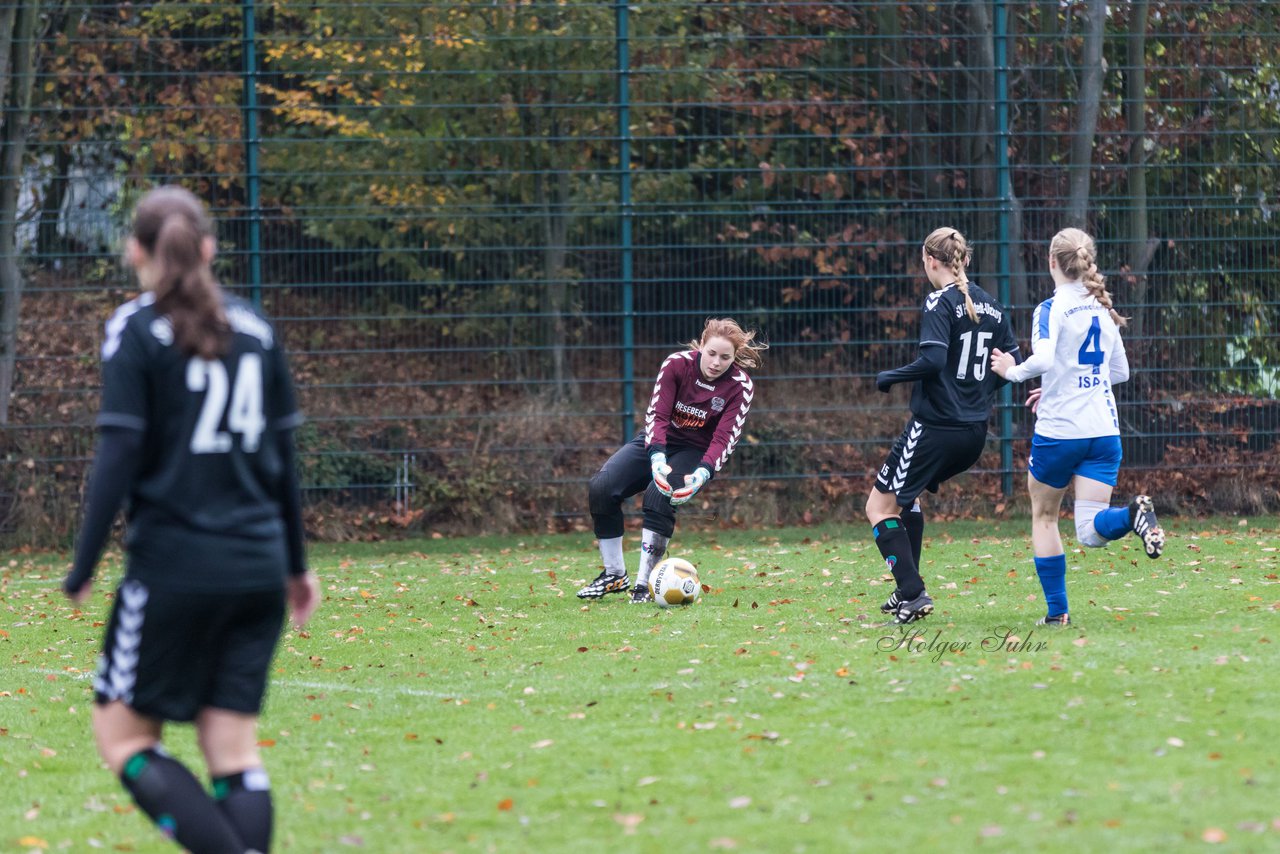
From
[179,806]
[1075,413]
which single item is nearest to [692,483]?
[1075,413]

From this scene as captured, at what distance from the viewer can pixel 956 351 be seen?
7820 mm

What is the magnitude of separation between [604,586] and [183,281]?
19.9ft

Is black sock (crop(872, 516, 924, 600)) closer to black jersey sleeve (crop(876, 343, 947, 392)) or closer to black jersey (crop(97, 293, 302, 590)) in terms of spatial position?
black jersey sleeve (crop(876, 343, 947, 392))

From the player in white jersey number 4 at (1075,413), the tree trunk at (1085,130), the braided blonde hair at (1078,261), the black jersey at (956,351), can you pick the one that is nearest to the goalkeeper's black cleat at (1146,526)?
the player in white jersey number 4 at (1075,413)

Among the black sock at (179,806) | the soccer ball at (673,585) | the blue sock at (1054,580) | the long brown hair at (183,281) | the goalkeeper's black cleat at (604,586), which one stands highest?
the long brown hair at (183,281)

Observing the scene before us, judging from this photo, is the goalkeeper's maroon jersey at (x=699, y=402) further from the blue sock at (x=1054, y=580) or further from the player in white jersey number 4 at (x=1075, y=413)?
the blue sock at (x=1054, y=580)

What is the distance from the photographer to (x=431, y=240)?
13477mm

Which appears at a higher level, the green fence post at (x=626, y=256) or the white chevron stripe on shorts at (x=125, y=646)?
the green fence post at (x=626, y=256)

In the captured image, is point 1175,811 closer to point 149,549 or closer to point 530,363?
point 149,549

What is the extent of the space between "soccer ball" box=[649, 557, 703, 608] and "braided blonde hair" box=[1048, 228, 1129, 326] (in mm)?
2779

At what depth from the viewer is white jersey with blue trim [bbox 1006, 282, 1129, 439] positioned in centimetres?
731

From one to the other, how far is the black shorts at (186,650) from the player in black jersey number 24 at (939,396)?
4497 mm

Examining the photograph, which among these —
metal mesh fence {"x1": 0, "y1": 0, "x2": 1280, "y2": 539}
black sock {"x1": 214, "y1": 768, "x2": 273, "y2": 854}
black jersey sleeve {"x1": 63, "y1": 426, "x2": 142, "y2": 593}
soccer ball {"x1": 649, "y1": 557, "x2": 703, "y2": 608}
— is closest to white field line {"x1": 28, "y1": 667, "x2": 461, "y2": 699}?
soccer ball {"x1": 649, "y1": 557, "x2": 703, "y2": 608}

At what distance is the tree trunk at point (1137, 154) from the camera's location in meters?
13.9
